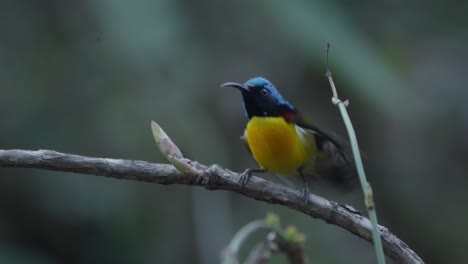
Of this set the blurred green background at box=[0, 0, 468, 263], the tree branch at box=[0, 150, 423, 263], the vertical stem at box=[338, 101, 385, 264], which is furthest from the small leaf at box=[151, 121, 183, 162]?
the blurred green background at box=[0, 0, 468, 263]

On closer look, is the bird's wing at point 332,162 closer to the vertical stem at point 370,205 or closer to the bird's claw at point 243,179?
the bird's claw at point 243,179

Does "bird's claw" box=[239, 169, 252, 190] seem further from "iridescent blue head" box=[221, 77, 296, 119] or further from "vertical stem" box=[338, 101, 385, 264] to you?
"iridescent blue head" box=[221, 77, 296, 119]

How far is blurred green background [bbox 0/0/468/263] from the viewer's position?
4.69m

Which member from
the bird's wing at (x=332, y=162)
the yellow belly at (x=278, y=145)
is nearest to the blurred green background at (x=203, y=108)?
the bird's wing at (x=332, y=162)

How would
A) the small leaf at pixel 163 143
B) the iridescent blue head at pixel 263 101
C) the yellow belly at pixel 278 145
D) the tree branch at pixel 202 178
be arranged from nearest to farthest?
the small leaf at pixel 163 143 < the tree branch at pixel 202 178 < the yellow belly at pixel 278 145 < the iridescent blue head at pixel 263 101

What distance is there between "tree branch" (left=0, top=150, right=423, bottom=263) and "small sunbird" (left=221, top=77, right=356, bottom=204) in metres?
0.85

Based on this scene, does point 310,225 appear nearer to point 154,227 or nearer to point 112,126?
point 154,227

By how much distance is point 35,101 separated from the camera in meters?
5.34

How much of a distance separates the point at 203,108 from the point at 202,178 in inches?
128

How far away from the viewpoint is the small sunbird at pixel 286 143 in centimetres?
364

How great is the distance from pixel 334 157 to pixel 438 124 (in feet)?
11.0

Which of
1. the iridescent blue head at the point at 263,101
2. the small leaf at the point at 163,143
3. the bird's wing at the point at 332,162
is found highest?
the iridescent blue head at the point at 263,101

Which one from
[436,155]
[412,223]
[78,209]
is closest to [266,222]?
[78,209]

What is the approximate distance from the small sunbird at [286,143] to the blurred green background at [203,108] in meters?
0.58
